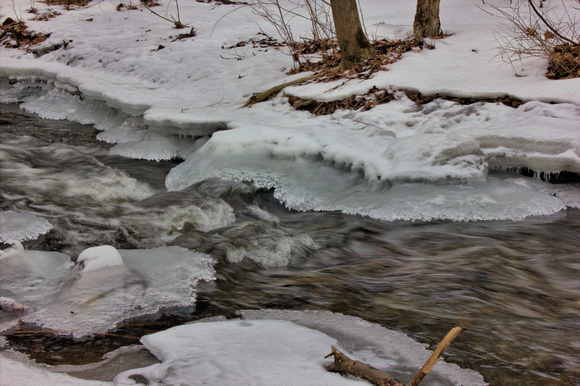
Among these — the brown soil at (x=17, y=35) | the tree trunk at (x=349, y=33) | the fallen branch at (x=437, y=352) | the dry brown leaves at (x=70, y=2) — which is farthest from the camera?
the dry brown leaves at (x=70, y=2)

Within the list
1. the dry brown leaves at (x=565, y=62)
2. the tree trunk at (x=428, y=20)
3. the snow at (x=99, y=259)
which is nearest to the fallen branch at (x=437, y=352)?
the snow at (x=99, y=259)

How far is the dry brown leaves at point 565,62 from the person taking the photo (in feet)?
17.6

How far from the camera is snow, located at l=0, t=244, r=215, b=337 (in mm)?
2230

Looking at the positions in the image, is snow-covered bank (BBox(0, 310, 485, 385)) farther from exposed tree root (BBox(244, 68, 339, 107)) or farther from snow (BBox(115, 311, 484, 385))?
exposed tree root (BBox(244, 68, 339, 107))

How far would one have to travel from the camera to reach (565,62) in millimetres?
5430

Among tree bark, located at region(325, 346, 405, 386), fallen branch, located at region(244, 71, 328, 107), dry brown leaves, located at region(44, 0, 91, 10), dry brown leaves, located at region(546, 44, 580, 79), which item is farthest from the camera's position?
dry brown leaves, located at region(44, 0, 91, 10)

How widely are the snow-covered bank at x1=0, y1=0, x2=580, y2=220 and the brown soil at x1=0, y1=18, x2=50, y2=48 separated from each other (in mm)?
1763

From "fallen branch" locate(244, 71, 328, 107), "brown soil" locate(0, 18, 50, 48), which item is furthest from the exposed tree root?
"brown soil" locate(0, 18, 50, 48)

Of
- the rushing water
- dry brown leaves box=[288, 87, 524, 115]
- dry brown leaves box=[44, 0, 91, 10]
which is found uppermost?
dry brown leaves box=[44, 0, 91, 10]

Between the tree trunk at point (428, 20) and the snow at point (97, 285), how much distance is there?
6.10 meters

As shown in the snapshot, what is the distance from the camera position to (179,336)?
1.99 m

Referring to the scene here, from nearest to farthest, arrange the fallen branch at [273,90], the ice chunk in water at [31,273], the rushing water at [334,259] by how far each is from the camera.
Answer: the rushing water at [334,259], the ice chunk in water at [31,273], the fallen branch at [273,90]

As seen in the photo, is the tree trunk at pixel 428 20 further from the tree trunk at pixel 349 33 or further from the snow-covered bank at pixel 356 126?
the tree trunk at pixel 349 33

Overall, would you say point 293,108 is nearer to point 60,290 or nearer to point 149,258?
point 149,258
